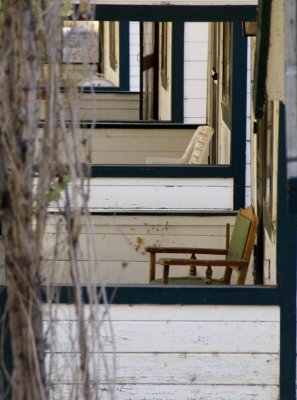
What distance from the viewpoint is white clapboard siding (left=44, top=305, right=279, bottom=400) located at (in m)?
6.31

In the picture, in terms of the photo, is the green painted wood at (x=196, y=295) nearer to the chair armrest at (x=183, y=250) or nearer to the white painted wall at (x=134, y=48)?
the chair armrest at (x=183, y=250)

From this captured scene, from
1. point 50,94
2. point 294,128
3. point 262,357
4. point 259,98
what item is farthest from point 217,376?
point 50,94

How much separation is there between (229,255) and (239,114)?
1523 millimetres

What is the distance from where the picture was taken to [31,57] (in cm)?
411

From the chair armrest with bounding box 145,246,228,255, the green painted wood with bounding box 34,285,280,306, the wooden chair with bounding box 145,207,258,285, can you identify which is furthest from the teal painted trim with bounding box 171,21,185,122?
the green painted wood with bounding box 34,285,280,306

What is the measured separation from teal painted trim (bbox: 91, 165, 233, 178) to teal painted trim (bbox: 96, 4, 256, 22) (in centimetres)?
338

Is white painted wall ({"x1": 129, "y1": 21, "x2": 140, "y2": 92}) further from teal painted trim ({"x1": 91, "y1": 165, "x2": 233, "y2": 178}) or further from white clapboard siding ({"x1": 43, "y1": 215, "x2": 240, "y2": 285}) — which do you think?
white clapboard siding ({"x1": 43, "y1": 215, "x2": 240, "y2": 285})

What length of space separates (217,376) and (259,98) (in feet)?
4.42

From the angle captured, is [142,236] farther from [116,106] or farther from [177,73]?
[116,106]

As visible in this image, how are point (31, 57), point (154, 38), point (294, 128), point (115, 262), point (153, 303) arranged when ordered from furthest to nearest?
point (154, 38), point (115, 262), point (153, 303), point (294, 128), point (31, 57)

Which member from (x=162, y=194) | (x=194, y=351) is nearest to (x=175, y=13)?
(x=194, y=351)

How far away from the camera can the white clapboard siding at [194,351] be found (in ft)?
20.7

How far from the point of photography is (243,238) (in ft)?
28.2

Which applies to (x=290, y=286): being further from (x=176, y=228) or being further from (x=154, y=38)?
(x=154, y=38)
